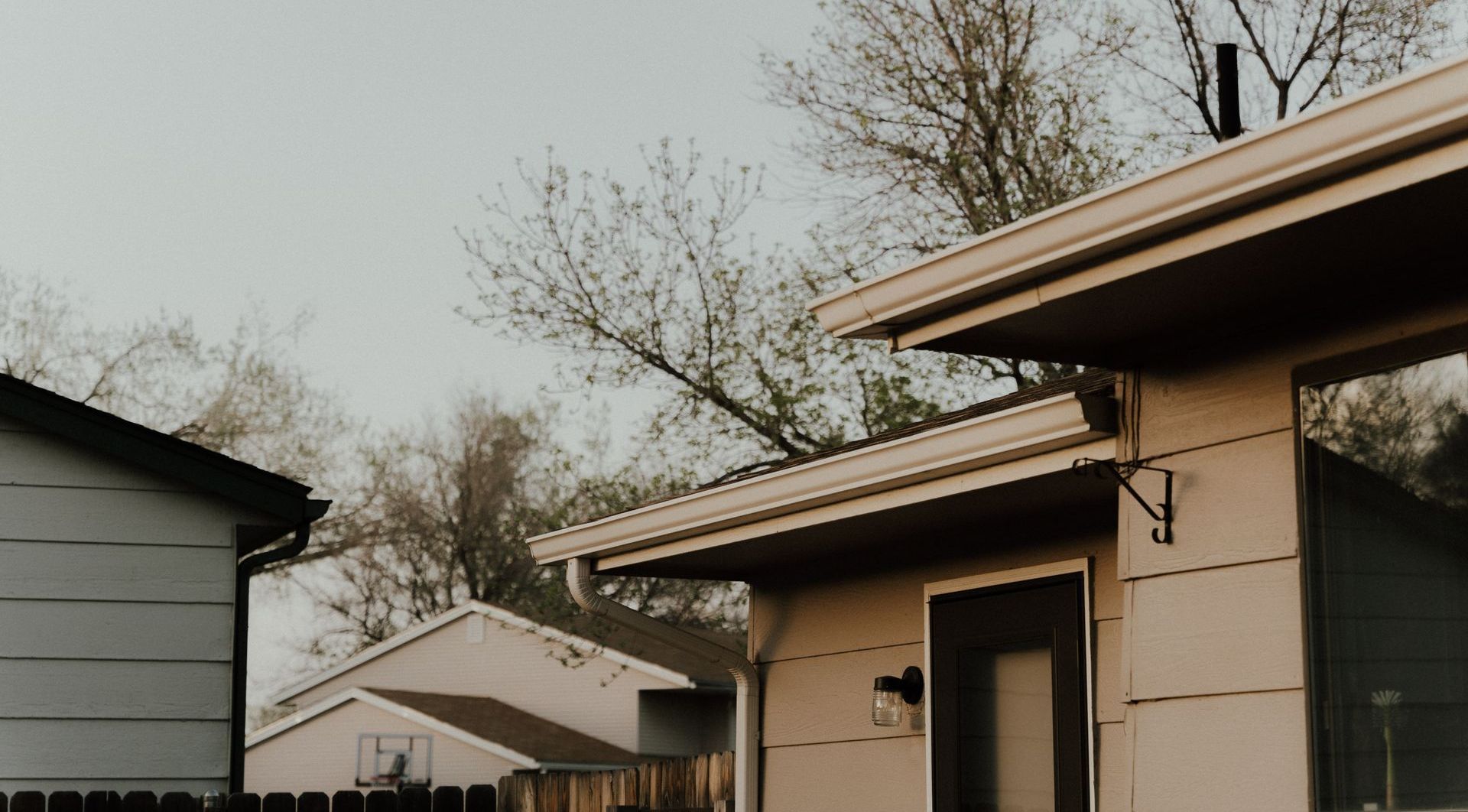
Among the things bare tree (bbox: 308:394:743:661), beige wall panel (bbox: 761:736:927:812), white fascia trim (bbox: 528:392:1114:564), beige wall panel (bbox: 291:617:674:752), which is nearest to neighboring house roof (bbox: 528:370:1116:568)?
white fascia trim (bbox: 528:392:1114:564)

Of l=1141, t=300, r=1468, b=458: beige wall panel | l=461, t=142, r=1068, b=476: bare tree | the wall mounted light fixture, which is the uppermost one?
l=461, t=142, r=1068, b=476: bare tree

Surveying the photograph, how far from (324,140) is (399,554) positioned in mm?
13160

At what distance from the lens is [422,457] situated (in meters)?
34.1

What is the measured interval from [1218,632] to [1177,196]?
3.48ft

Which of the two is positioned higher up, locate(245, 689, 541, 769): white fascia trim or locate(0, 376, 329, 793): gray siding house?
locate(0, 376, 329, 793): gray siding house

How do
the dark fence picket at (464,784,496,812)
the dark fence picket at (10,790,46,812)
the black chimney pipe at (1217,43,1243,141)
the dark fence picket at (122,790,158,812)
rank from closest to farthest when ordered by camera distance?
the black chimney pipe at (1217,43,1243,141) < the dark fence picket at (10,790,46,812) < the dark fence picket at (122,790,158,812) < the dark fence picket at (464,784,496,812)

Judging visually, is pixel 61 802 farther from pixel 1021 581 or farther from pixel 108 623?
pixel 1021 581

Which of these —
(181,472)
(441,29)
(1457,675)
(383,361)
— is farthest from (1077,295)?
(383,361)

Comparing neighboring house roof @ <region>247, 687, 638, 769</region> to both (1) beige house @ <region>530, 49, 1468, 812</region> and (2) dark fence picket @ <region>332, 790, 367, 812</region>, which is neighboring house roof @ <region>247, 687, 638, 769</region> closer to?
(2) dark fence picket @ <region>332, 790, 367, 812</region>

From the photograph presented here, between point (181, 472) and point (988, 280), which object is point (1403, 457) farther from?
point (181, 472)

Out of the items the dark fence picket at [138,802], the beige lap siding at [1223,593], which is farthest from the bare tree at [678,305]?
the beige lap siding at [1223,593]

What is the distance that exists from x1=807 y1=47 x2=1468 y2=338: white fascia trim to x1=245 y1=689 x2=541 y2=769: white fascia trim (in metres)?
22.1

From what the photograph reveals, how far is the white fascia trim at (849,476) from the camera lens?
4059mm

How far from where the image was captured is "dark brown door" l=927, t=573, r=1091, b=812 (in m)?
4.84
